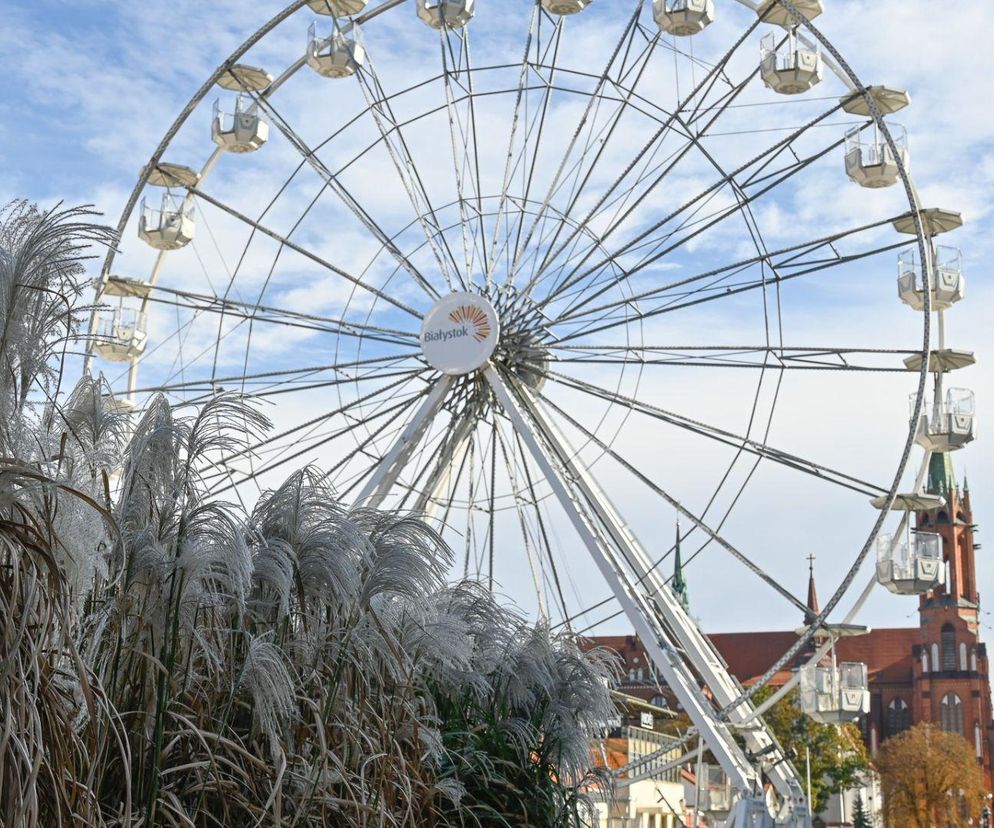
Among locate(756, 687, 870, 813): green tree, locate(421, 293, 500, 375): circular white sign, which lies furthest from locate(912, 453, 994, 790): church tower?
locate(421, 293, 500, 375): circular white sign

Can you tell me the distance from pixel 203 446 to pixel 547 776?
3.92 meters

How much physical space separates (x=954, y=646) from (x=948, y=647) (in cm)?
41

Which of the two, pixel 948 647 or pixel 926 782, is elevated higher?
pixel 948 647

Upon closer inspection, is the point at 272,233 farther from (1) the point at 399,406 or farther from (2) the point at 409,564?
(2) the point at 409,564

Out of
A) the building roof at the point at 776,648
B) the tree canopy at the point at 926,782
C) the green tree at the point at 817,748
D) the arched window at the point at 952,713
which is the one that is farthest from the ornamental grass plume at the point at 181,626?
the building roof at the point at 776,648

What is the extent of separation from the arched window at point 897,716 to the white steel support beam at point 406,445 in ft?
310

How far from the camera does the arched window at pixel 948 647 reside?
348 ft

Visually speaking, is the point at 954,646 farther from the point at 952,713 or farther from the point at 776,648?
the point at 776,648

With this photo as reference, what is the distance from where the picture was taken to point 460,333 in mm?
20266

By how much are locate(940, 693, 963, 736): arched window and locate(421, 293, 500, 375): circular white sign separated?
91496 mm

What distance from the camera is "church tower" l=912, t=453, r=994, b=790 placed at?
341ft

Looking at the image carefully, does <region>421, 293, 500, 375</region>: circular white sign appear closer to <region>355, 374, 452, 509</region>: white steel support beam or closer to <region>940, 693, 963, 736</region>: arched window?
<region>355, 374, 452, 509</region>: white steel support beam

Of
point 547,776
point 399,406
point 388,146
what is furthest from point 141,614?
point 388,146

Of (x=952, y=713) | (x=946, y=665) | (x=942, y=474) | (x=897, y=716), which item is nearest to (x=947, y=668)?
(x=946, y=665)
